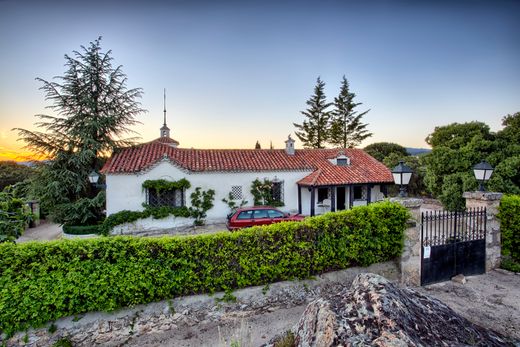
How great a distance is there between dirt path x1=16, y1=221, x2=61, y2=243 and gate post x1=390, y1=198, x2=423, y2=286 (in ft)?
54.7

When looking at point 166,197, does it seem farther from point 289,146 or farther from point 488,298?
point 488,298

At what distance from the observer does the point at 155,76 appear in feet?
46.6

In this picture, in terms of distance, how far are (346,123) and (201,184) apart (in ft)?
87.3

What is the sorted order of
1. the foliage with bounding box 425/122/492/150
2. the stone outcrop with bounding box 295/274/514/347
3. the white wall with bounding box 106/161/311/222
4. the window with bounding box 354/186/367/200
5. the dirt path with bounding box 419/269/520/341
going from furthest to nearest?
the window with bounding box 354/186/367/200
the foliage with bounding box 425/122/492/150
the white wall with bounding box 106/161/311/222
the dirt path with bounding box 419/269/520/341
the stone outcrop with bounding box 295/274/514/347

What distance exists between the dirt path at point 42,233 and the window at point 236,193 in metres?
10.00

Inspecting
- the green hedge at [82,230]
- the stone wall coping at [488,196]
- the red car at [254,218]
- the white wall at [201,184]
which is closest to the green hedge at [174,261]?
the stone wall coping at [488,196]

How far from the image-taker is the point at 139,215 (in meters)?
13.3

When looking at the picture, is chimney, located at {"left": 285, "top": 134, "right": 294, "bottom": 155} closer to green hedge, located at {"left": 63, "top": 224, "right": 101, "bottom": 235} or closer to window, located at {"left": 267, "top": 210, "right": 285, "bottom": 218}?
window, located at {"left": 267, "top": 210, "right": 285, "bottom": 218}

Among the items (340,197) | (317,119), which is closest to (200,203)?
(340,197)

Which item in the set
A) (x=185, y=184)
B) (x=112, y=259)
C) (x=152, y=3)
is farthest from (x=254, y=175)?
(x=112, y=259)

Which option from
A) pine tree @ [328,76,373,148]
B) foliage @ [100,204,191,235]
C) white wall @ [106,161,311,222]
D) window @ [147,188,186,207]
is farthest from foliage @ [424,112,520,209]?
pine tree @ [328,76,373,148]

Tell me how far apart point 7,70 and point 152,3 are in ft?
23.0

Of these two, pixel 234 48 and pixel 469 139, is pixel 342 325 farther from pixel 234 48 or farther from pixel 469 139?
pixel 469 139

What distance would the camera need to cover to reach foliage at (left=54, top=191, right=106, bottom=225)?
14180 millimetres
